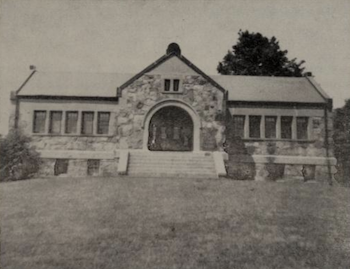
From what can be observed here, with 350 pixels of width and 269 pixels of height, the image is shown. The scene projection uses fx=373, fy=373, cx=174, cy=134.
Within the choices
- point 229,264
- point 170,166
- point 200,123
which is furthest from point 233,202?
point 200,123

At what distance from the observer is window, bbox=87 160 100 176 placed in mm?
20516

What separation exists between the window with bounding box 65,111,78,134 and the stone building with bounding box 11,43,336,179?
56mm

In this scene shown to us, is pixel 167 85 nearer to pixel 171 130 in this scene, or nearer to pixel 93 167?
pixel 171 130

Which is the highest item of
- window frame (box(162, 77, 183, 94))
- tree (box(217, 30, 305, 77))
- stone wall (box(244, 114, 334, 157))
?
tree (box(217, 30, 305, 77))

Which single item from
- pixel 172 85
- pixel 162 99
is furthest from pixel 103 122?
pixel 172 85

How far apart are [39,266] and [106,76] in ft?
57.3

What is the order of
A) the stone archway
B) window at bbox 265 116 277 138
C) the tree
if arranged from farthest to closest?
the tree
the stone archway
window at bbox 265 116 277 138

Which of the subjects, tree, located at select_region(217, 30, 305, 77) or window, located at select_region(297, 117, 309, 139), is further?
tree, located at select_region(217, 30, 305, 77)

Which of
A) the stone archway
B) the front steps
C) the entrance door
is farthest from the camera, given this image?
the entrance door

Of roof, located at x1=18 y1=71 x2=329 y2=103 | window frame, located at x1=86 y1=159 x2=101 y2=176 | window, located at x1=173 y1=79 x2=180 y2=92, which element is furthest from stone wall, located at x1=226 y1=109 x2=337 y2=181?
window frame, located at x1=86 y1=159 x2=101 y2=176

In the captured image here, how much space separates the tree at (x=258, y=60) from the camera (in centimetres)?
3491

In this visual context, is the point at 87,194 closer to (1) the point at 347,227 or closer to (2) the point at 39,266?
(2) the point at 39,266

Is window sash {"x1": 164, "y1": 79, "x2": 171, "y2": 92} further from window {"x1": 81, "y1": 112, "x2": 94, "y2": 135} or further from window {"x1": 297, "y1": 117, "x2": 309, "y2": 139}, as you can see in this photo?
window {"x1": 297, "y1": 117, "x2": 309, "y2": 139}

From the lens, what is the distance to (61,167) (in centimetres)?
2056
